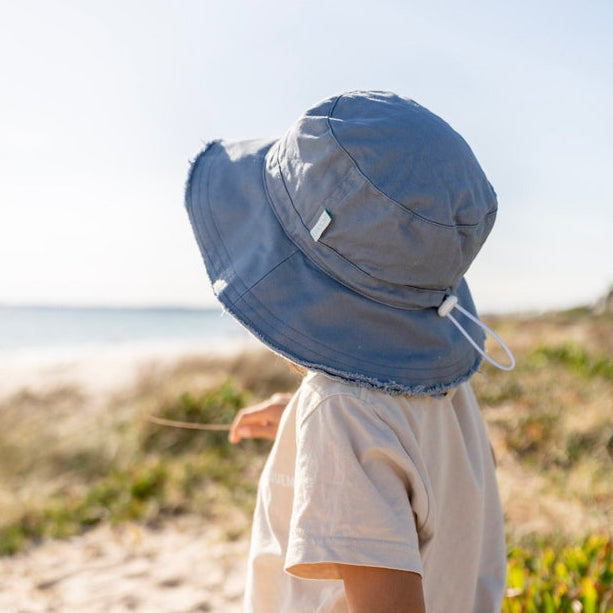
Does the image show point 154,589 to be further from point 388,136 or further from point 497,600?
point 388,136

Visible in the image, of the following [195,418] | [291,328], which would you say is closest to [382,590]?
[291,328]

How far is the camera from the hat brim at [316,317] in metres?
1.13

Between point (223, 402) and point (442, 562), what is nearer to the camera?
point (442, 562)

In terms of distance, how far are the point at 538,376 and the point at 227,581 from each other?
180 inches

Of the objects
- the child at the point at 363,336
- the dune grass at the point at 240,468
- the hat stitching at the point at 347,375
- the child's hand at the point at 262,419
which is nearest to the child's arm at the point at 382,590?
the child at the point at 363,336

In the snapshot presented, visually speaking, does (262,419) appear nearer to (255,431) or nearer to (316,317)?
(255,431)

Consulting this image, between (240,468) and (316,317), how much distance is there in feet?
13.2

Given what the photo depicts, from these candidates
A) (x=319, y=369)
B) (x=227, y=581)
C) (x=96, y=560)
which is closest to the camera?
(x=319, y=369)

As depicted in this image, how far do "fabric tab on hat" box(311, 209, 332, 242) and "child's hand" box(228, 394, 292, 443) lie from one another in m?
0.65

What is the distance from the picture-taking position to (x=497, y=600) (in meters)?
1.42

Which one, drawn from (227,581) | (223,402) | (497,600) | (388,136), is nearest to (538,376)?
(223,402)

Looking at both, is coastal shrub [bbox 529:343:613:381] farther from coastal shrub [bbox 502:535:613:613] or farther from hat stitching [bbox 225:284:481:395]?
hat stitching [bbox 225:284:481:395]

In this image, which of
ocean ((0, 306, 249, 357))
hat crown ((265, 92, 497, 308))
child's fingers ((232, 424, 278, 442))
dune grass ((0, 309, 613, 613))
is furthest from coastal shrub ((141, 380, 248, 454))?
ocean ((0, 306, 249, 357))

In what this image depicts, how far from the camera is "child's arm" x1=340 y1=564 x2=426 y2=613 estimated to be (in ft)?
3.28
